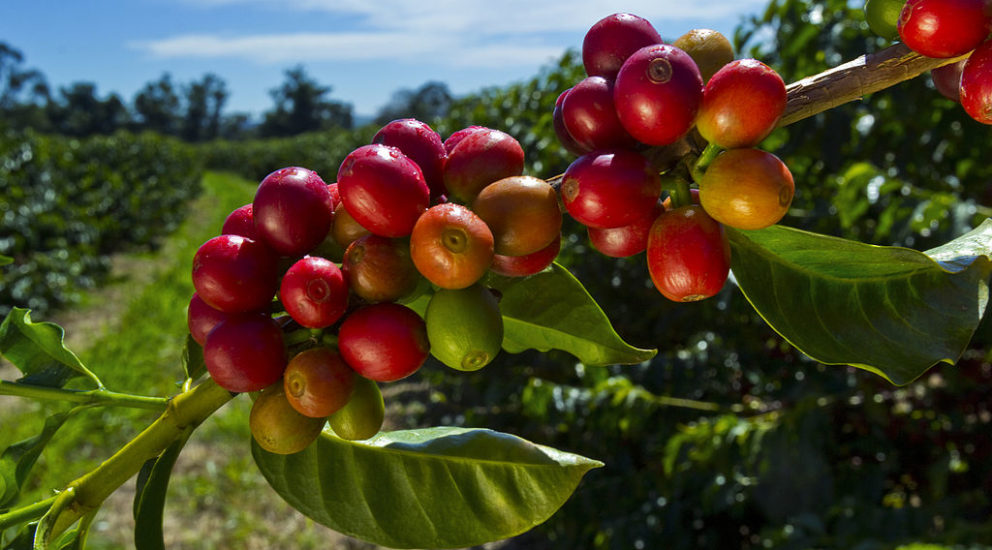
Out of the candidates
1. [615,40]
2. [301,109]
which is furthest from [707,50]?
[301,109]

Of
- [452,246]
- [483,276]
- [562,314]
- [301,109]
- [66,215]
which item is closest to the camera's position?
[452,246]

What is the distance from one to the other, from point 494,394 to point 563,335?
3.51 meters

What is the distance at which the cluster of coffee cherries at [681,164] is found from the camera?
0.57m

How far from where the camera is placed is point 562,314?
78 cm

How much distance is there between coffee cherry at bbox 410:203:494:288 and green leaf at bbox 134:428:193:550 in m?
0.30

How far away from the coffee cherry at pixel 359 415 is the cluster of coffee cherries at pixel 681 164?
0.25 meters

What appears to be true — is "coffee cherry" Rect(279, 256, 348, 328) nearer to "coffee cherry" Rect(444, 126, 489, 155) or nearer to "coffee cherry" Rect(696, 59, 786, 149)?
"coffee cherry" Rect(444, 126, 489, 155)

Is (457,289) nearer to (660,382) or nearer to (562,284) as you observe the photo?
(562,284)

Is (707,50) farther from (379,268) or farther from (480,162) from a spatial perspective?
(379,268)

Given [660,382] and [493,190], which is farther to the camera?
[660,382]

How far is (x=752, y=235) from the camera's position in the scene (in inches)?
28.5

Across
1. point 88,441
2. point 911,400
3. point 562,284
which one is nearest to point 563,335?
point 562,284

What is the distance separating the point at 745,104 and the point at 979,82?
20 cm

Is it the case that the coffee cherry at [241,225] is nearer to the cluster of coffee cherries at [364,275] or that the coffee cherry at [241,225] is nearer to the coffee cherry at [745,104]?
the cluster of coffee cherries at [364,275]
